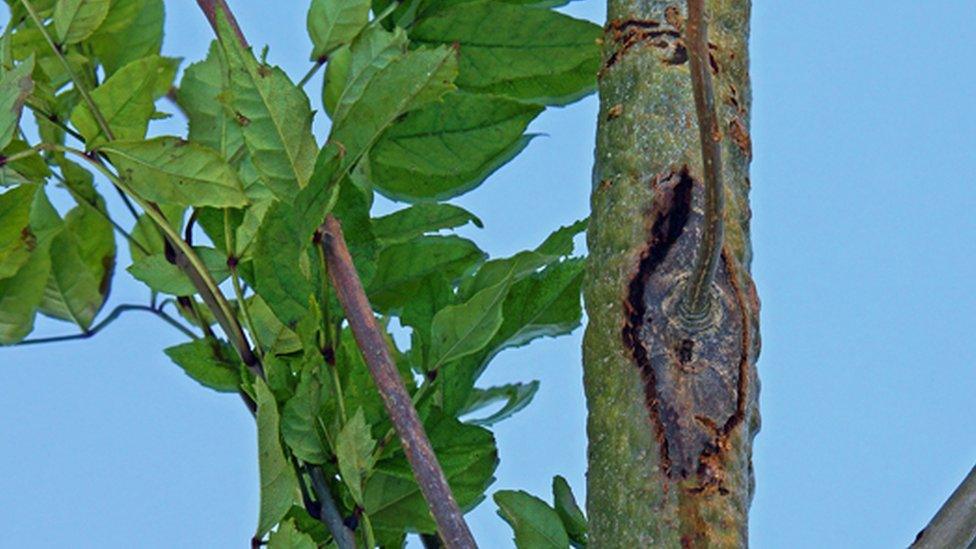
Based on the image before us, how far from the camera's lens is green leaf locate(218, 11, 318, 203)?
0.40 meters

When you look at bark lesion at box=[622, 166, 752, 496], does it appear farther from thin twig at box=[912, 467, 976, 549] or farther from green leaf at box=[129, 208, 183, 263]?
green leaf at box=[129, 208, 183, 263]

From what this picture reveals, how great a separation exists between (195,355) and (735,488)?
185mm

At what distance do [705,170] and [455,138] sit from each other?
5.1 inches

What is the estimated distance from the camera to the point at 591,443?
42 centimetres

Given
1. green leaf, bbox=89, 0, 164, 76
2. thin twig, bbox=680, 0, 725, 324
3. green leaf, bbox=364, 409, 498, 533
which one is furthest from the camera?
green leaf, bbox=89, 0, 164, 76

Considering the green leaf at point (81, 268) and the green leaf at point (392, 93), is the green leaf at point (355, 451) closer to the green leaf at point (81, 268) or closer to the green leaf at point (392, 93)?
the green leaf at point (392, 93)

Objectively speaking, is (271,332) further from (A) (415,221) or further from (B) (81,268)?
(B) (81,268)

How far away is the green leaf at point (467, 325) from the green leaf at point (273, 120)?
2.4 inches

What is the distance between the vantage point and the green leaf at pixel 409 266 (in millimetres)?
476

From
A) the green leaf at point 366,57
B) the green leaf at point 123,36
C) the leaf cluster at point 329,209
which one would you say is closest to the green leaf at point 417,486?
the leaf cluster at point 329,209

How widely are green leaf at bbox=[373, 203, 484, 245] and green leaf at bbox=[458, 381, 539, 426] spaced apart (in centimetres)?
10

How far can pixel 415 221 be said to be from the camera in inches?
18.4

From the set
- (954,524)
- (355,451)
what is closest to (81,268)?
(355,451)

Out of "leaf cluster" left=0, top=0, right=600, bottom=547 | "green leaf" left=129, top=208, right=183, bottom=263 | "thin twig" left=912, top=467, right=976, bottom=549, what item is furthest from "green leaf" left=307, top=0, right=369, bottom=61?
"thin twig" left=912, top=467, right=976, bottom=549
